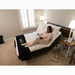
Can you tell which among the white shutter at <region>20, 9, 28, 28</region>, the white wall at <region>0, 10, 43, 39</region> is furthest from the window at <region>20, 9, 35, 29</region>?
the white wall at <region>0, 10, 43, 39</region>

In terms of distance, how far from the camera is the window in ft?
9.35

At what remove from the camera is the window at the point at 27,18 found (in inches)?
112

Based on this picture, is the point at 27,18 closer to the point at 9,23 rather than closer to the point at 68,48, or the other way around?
the point at 9,23

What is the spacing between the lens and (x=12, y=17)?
2.65m

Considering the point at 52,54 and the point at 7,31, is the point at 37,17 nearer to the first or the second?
the point at 7,31

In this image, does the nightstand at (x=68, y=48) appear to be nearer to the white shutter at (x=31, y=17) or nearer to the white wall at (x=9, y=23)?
the white shutter at (x=31, y=17)

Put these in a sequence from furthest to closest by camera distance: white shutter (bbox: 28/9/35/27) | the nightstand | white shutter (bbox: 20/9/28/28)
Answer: white shutter (bbox: 28/9/35/27) → white shutter (bbox: 20/9/28/28) → the nightstand

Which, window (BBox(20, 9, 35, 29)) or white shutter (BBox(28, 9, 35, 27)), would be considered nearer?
window (BBox(20, 9, 35, 29))

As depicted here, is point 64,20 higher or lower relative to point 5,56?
higher

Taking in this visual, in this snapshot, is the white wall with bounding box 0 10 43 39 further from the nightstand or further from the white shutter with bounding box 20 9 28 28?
the nightstand

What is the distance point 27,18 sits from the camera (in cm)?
302


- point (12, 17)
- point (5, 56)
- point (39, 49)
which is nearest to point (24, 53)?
point (39, 49)

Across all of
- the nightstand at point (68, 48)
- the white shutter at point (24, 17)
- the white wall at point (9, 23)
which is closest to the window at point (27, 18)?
the white shutter at point (24, 17)
